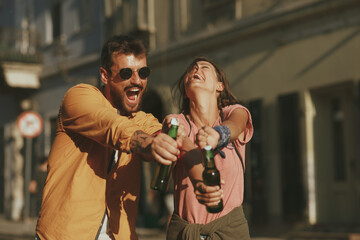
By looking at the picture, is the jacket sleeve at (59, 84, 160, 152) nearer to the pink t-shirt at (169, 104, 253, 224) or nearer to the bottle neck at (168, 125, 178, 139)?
the bottle neck at (168, 125, 178, 139)

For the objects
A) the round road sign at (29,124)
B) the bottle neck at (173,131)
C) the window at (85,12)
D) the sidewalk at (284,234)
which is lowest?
the sidewalk at (284,234)

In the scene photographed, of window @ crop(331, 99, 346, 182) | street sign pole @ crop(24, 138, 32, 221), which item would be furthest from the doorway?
street sign pole @ crop(24, 138, 32, 221)

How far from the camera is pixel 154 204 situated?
16.6m

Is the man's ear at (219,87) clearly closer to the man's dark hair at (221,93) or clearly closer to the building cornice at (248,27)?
the man's dark hair at (221,93)

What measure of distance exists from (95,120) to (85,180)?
1.16 ft

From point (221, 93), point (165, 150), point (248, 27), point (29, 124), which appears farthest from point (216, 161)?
point (29, 124)

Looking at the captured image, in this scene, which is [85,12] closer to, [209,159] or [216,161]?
[216,161]

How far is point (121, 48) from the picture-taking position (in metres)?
3.23

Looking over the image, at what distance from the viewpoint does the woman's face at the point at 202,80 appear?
3.28 meters

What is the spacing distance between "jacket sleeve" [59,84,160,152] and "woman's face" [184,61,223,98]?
1.06 ft

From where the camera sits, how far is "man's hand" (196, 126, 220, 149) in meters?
2.60

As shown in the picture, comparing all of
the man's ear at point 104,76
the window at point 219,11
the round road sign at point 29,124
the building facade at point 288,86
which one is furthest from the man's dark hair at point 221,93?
the round road sign at point 29,124

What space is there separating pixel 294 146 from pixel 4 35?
1364 centimetres

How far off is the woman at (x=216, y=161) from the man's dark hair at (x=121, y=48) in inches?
11.4
